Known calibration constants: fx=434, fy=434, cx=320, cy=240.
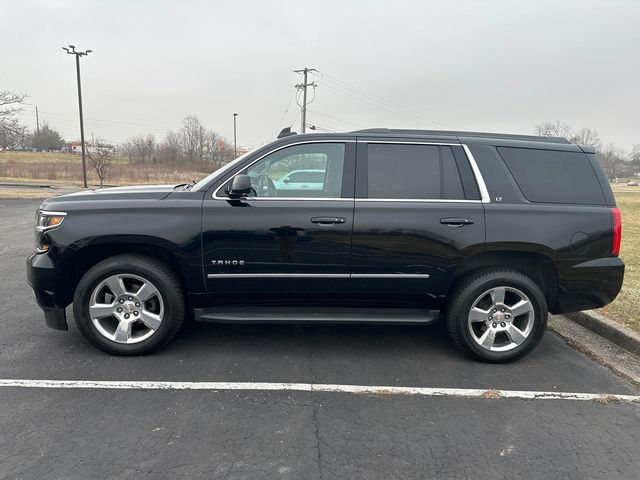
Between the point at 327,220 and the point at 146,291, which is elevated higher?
the point at 327,220

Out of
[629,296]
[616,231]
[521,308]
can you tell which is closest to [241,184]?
[521,308]

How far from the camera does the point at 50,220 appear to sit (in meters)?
3.58

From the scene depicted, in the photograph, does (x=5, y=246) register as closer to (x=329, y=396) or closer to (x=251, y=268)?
(x=251, y=268)

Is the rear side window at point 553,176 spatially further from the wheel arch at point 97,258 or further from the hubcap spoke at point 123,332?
the hubcap spoke at point 123,332

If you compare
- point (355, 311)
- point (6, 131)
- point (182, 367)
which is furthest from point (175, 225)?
point (6, 131)

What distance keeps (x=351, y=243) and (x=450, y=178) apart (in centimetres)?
104

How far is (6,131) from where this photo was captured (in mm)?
26672

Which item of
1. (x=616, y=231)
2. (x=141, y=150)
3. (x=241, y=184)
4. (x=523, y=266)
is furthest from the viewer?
(x=141, y=150)

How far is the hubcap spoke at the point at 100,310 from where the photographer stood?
3611 millimetres

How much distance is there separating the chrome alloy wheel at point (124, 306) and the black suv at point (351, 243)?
0.01 meters

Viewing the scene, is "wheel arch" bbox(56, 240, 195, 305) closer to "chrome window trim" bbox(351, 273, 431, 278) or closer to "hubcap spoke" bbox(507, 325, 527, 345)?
"chrome window trim" bbox(351, 273, 431, 278)

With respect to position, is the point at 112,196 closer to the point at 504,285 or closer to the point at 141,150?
the point at 504,285

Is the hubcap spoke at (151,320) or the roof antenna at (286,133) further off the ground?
the roof antenna at (286,133)

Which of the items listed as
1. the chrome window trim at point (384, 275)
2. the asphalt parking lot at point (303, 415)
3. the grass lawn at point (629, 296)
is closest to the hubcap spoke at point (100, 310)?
the asphalt parking lot at point (303, 415)
